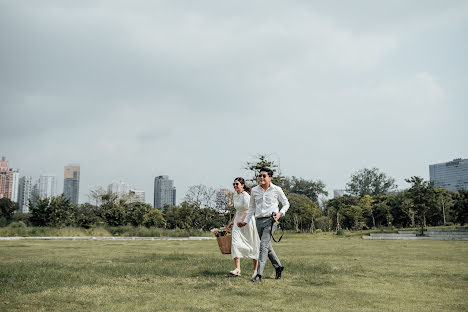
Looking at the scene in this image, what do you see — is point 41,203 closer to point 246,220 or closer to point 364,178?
point 246,220

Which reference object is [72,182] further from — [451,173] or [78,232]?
[451,173]

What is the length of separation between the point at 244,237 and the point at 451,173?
7739 inches

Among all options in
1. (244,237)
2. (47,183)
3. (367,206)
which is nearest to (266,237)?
(244,237)

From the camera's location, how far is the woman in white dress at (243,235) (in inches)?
301

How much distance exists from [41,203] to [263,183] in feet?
103

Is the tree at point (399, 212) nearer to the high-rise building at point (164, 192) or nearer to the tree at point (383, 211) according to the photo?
the tree at point (383, 211)

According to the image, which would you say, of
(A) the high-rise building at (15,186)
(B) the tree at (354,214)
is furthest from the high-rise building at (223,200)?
(A) the high-rise building at (15,186)

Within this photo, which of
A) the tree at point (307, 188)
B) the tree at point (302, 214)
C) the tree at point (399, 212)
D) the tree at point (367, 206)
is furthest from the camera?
the tree at point (307, 188)

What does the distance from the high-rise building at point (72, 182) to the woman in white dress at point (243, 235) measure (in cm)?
17429

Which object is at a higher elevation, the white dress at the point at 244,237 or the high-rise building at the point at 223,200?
the high-rise building at the point at 223,200

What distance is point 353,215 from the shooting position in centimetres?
4544

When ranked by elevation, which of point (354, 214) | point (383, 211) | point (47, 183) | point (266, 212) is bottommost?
point (354, 214)

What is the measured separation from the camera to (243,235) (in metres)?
7.85

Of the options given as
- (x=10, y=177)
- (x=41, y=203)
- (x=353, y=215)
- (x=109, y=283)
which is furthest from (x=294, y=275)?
(x=10, y=177)
